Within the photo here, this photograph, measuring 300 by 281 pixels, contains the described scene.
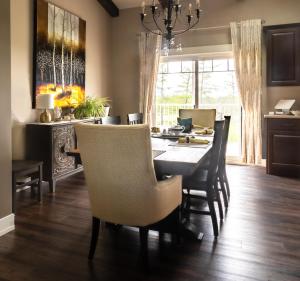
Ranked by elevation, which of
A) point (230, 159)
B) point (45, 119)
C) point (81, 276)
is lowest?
point (81, 276)

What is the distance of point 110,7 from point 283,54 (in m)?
3.42

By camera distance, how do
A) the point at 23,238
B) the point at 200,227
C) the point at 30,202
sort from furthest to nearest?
the point at 30,202 < the point at 200,227 < the point at 23,238

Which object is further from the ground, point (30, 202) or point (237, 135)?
point (237, 135)

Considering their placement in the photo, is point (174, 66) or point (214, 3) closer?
point (214, 3)

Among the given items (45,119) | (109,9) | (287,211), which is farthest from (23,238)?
(109,9)

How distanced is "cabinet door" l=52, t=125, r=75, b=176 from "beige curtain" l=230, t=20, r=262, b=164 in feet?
9.94

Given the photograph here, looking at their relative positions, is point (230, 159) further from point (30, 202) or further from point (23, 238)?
point (23, 238)

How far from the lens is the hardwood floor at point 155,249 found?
200cm

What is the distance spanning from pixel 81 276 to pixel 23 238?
32.7 inches

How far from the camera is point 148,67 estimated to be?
19.5ft

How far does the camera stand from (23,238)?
8.29ft

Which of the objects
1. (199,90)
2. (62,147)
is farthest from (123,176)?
(199,90)

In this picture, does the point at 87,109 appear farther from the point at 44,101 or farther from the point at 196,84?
the point at 196,84

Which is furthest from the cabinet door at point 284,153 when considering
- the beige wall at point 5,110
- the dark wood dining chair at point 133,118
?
the beige wall at point 5,110
